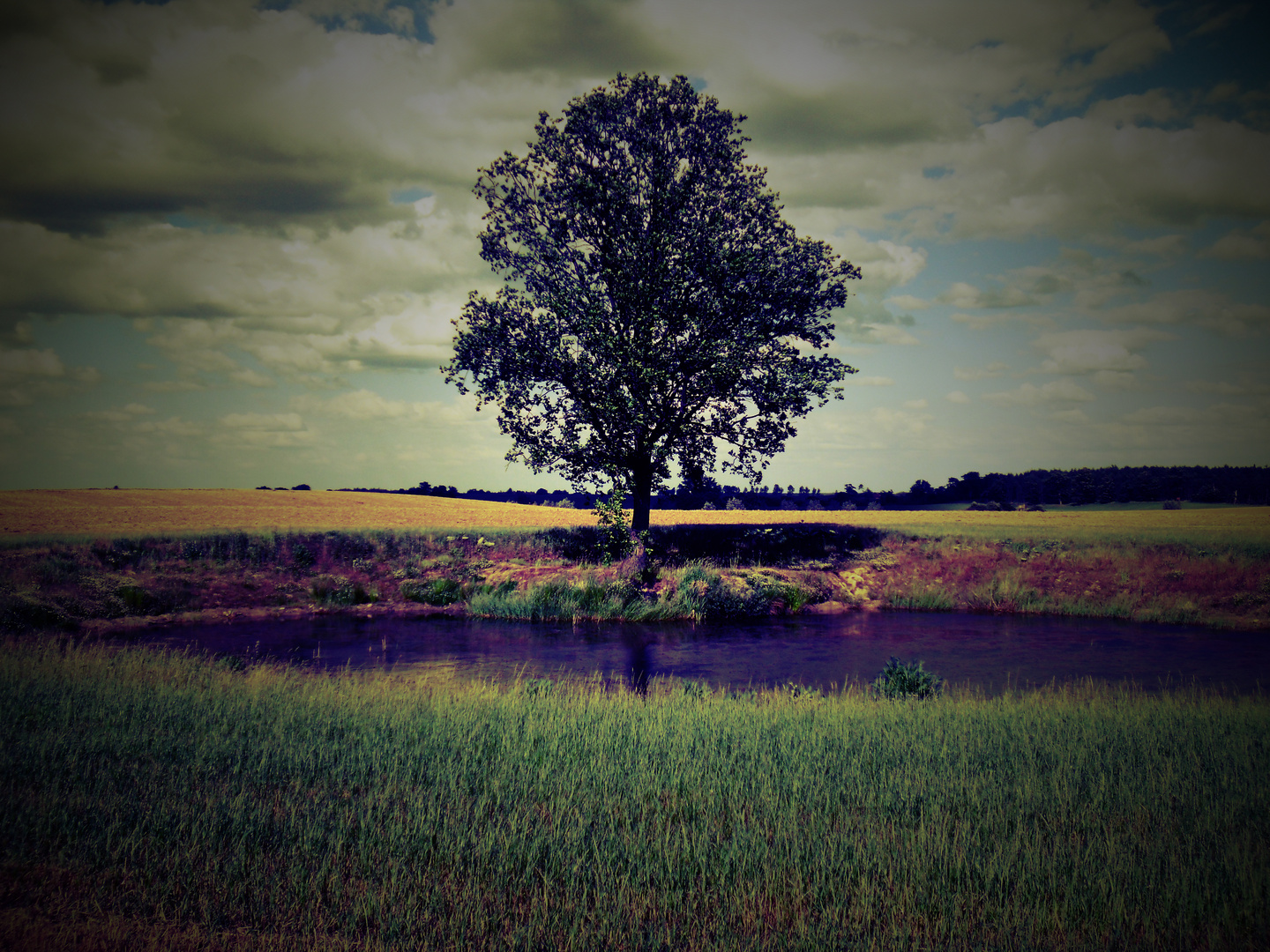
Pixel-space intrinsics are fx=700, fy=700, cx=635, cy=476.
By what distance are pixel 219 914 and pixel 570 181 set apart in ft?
98.9

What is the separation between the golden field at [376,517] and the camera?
→ 40.4 metres

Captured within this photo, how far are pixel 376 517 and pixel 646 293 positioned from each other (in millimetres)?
33477

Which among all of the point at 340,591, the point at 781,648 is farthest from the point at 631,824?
the point at 340,591

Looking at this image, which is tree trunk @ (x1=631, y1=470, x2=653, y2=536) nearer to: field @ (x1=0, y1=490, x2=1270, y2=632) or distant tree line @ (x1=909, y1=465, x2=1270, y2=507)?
field @ (x1=0, y1=490, x2=1270, y2=632)

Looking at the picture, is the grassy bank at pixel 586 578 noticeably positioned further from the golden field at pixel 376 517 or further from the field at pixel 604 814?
the field at pixel 604 814

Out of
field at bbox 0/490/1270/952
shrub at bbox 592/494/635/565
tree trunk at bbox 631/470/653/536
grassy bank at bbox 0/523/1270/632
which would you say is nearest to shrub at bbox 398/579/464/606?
grassy bank at bbox 0/523/1270/632

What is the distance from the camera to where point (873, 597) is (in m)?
32.9

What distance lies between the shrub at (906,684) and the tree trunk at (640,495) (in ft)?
60.8

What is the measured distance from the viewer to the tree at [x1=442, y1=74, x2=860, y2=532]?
30828 mm

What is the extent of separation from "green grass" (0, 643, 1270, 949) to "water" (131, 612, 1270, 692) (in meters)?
6.29

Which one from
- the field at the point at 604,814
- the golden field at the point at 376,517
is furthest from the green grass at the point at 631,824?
the golden field at the point at 376,517

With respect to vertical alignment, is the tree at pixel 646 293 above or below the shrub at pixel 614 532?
above

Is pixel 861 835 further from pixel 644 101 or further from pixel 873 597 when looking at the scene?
pixel 644 101

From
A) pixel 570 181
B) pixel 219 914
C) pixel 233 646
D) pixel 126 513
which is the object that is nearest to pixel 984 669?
pixel 219 914
